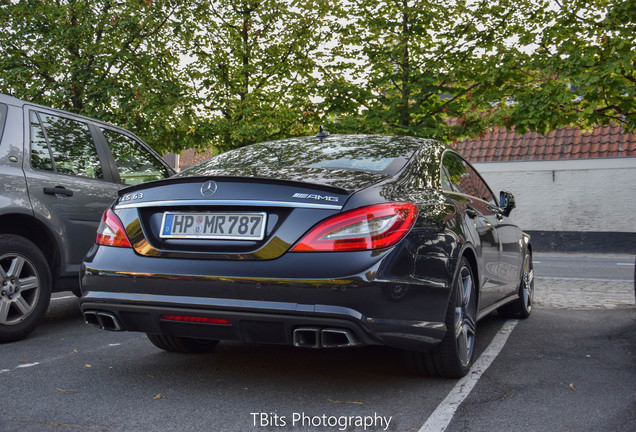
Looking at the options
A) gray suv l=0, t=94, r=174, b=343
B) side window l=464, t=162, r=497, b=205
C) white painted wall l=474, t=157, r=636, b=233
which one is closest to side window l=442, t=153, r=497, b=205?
side window l=464, t=162, r=497, b=205

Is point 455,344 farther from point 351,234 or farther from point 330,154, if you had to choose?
point 330,154

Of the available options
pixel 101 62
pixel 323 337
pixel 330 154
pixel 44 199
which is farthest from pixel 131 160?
pixel 101 62

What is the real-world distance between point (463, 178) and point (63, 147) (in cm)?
334

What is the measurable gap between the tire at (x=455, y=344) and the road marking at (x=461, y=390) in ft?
0.24

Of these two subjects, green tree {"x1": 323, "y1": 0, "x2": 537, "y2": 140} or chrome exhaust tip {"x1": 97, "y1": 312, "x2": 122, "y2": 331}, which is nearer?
chrome exhaust tip {"x1": 97, "y1": 312, "x2": 122, "y2": 331}

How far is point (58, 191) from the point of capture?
5543 millimetres

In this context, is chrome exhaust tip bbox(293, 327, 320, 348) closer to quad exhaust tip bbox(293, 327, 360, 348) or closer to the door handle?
quad exhaust tip bbox(293, 327, 360, 348)

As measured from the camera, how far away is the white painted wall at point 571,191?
2139 cm

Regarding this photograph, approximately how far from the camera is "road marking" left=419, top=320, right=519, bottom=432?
3189 mm

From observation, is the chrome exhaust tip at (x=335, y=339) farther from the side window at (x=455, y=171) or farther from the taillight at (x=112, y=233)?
the side window at (x=455, y=171)

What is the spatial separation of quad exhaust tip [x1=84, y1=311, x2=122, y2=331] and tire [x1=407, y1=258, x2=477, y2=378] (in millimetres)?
1640

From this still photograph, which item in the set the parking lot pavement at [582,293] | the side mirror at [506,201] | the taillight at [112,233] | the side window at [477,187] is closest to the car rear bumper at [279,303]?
the taillight at [112,233]

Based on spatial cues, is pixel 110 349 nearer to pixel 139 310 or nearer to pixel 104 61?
Answer: pixel 139 310

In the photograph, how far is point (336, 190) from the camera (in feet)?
11.3
